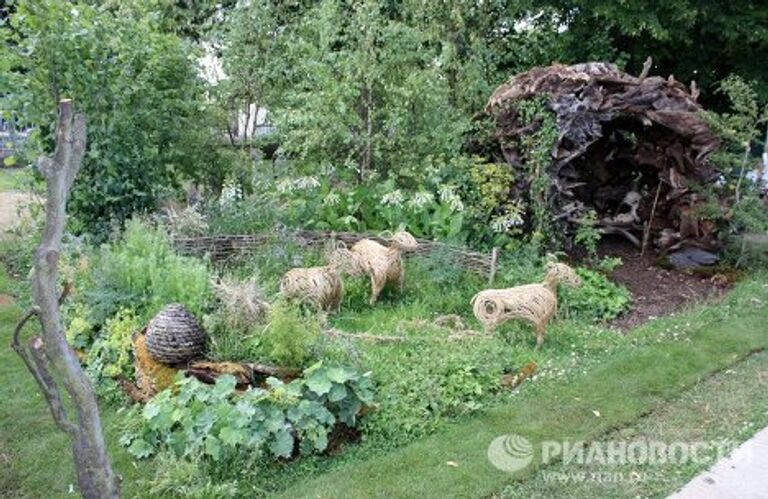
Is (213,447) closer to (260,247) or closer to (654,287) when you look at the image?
(260,247)

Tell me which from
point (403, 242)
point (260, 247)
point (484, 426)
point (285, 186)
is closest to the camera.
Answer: point (484, 426)

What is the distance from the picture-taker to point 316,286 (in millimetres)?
5395

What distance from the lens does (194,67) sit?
26.2 feet

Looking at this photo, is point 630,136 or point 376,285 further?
point 630,136

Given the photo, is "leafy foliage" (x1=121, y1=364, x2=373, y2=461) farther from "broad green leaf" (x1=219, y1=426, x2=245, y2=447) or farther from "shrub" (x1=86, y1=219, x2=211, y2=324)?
"shrub" (x1=86, y1=219, x2=211, y2=324)

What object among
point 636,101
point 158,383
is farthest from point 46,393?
point 636,101

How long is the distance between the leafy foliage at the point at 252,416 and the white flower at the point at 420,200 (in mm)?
3466

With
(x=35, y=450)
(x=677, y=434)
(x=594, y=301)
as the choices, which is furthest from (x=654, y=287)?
(x=35, y=450)

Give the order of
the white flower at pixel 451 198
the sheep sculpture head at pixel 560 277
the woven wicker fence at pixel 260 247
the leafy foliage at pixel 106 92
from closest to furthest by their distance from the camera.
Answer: the sheep sculpture head at pixel 560 277, the leafy foliage at pixel 106 92, the woven wicker fence at pixel 260 247, the white flower at pixel 451 198

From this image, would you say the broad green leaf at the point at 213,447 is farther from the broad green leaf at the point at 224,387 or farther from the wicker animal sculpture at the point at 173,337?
the wicker animal sculpture at the point at 173,337

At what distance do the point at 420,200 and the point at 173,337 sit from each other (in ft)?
11.8

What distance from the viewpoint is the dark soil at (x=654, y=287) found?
6344 millimetres

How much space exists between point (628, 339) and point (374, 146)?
3.77 meters

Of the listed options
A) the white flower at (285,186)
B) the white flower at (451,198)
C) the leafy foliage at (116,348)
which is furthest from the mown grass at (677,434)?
the white flower at (285,186)
